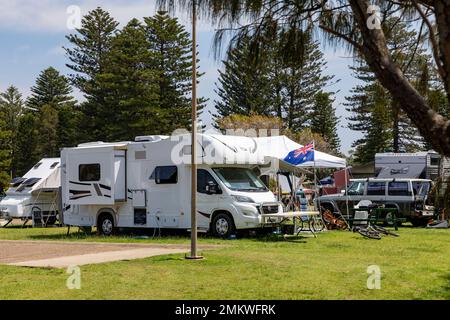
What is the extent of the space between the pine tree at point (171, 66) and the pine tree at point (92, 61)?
14.0 ft

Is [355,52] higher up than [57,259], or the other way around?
[355,52]

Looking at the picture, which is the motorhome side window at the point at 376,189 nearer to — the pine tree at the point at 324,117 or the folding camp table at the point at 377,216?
the folding camp table at the point at 377,216

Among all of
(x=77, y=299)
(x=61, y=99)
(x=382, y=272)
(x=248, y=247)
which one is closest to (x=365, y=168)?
(x=61, y=99)

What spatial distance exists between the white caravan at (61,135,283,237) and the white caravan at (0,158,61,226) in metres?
5.52

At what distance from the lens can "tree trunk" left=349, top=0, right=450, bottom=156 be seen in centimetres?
379

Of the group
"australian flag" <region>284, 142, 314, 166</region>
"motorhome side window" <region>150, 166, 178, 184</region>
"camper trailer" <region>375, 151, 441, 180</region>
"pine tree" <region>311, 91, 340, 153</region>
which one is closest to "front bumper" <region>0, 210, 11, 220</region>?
"motorhome side window" <region>150, 166, 178, 184</region>

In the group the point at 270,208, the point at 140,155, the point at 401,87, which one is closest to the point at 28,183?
the point at 140,155

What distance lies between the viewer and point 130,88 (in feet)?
156

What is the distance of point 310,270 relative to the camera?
9344mm

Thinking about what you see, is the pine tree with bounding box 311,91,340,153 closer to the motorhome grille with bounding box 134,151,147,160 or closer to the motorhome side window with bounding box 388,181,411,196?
the motorhome side window with bounding box 388,181,411,196

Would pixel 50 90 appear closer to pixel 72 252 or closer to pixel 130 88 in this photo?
pixel 130 88

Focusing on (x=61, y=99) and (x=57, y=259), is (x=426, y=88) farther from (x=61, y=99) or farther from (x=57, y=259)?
(x=61, y=99)
